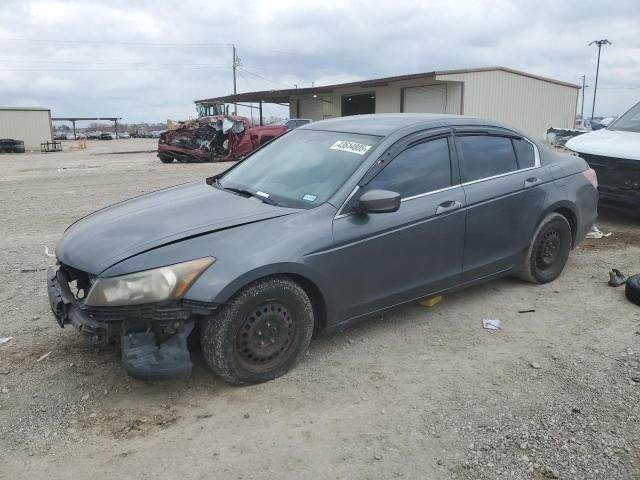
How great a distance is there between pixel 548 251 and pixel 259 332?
3.03 metres

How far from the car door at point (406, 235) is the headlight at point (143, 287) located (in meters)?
0.97

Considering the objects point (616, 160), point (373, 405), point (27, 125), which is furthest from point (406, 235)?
point (27, 125)

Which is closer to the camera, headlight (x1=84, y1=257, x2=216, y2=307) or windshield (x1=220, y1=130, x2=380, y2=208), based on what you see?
headlight (x1=84, y1=257, x2=216, y2=307)

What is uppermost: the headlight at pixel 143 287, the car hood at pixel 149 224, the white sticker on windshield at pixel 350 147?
the white sticker on windshield at pixel 350 147

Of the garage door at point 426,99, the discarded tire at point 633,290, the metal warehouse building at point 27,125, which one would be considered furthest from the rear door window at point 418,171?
the metal warehouse building at point 27,125

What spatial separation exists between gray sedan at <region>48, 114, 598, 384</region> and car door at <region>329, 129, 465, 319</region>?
0.03 feet

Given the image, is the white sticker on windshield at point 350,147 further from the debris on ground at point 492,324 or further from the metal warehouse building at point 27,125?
the metal warehouse building at point 27,125

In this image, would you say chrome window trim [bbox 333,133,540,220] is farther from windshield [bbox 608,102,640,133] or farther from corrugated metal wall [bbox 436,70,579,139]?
corrugated metal wall [bbox 436,70,579,139]

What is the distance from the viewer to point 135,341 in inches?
116

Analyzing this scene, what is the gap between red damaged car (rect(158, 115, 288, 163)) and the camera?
64.0ft

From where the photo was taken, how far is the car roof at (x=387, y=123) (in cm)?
400

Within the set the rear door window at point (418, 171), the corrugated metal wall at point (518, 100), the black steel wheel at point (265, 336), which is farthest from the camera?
the corrugated metal wall at point (518, 100)

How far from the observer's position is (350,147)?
387cm

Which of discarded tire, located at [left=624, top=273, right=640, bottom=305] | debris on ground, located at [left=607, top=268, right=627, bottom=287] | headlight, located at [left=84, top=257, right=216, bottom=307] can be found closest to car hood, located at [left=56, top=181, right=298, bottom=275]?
headlight, located at [left=84, top=257, right=216, bottom=307]
